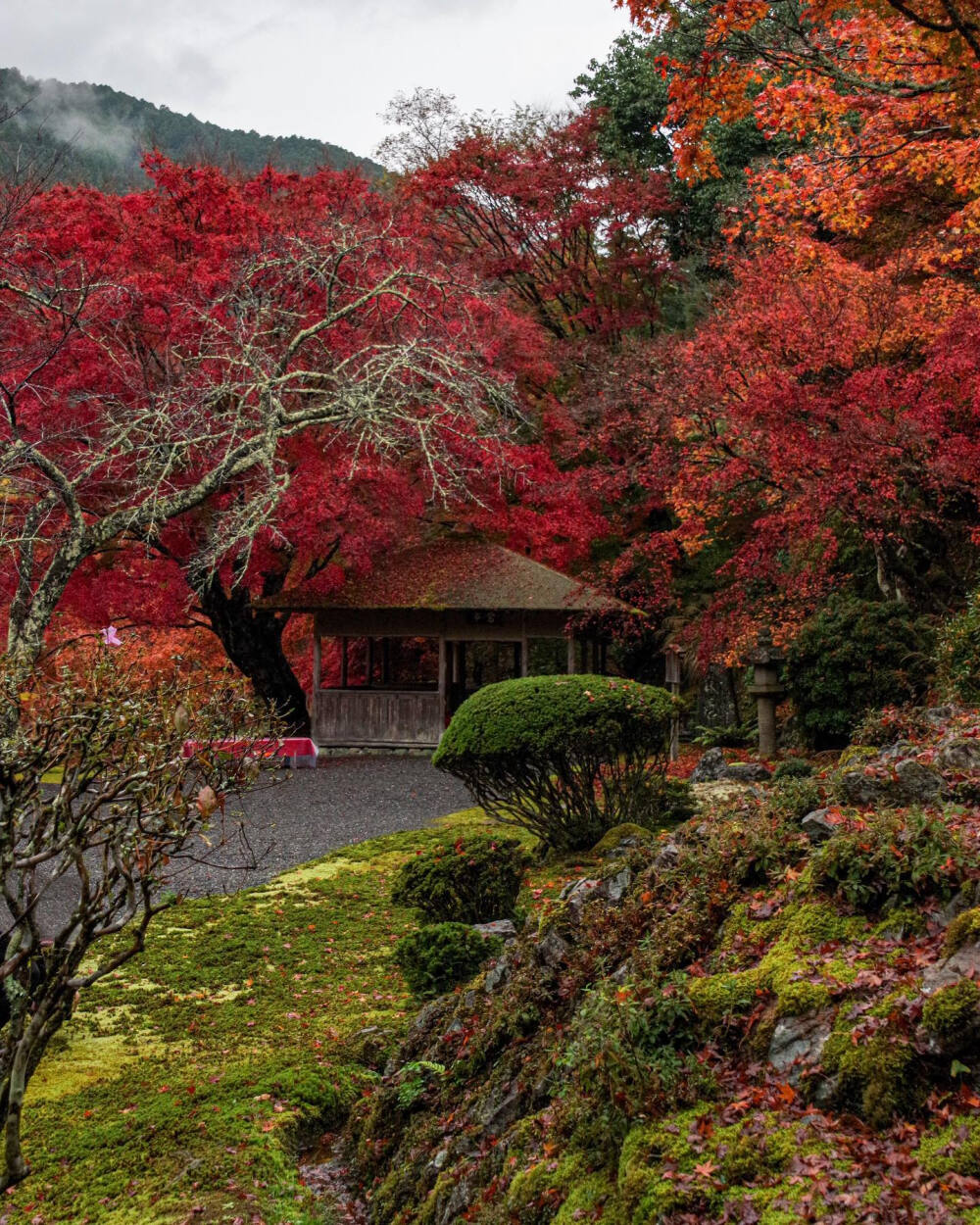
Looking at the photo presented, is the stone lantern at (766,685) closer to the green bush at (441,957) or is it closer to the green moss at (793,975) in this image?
the green bush at (441,957)

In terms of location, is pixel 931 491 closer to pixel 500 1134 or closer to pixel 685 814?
pixel 685 814

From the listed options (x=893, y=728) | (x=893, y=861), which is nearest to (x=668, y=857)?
(x=893, y=861)

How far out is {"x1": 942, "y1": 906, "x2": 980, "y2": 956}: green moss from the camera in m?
3.12

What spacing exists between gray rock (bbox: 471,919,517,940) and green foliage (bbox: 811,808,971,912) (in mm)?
3221

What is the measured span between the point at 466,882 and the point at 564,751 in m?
1.83

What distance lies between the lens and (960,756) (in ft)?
15.2

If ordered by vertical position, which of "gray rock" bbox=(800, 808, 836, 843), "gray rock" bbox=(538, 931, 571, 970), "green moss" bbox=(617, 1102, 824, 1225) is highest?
"gray rock" bbox=(800, 808, 836, 843)

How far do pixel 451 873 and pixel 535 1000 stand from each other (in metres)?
3.19

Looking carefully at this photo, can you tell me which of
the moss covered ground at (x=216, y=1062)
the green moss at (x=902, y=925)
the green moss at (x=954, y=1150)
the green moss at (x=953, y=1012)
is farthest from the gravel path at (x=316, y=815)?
the green moss at (x=954, y=1150)

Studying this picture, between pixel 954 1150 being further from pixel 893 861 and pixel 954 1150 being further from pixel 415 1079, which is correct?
pixel 415 1079

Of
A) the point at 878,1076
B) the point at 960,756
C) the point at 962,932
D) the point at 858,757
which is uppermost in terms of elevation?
the point at 960,756

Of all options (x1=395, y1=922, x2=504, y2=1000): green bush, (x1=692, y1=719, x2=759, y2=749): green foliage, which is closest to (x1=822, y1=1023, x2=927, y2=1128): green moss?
(x1=395, y1=922, x2=504, y2=1000): green bush

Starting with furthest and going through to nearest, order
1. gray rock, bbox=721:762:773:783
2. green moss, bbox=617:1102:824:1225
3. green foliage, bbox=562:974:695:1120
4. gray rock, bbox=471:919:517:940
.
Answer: gray rock, bbox=721:762:773:783 < gray rock, bbox=471:919:517:940 < green foliage, bbox=562:974:695:1120 < green moss, bbox=617:1102:824:1225

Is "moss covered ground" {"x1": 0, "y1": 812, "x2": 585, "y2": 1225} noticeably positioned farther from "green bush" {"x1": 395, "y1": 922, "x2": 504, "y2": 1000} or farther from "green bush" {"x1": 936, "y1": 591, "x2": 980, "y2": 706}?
"green bush" {"x1": 936, "y1": 591, "x2": 980, "y2": 706}
